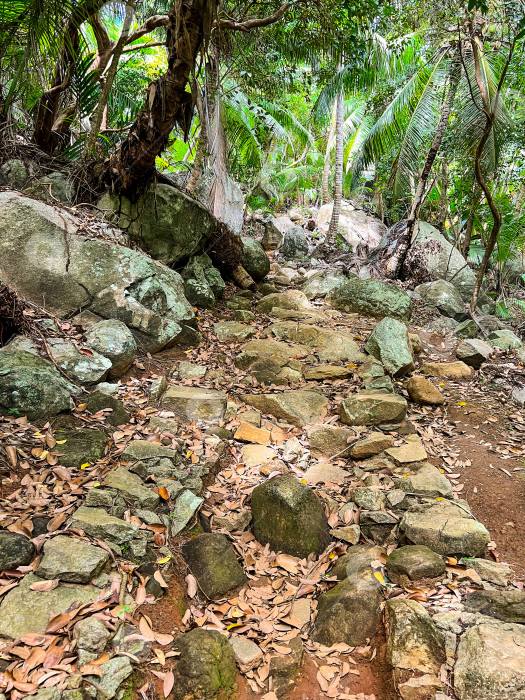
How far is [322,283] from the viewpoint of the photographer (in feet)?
31.4

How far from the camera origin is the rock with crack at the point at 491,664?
2.19 meters

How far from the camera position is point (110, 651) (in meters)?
2.29

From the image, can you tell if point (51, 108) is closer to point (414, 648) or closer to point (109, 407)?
point (109, 407)

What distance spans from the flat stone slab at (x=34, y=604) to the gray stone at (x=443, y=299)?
8.70 metres

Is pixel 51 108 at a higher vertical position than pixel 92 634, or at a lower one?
higher

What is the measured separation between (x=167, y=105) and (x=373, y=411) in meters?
4.60

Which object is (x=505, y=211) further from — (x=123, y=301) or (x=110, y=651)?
(x=110, y=651)

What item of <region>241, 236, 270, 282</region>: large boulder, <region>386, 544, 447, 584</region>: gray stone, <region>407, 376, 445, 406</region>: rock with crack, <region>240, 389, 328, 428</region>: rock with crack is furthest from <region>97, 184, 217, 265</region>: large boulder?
<region>386, 544, 447, 584</region>: gray stone

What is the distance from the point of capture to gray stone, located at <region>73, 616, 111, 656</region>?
224 cm

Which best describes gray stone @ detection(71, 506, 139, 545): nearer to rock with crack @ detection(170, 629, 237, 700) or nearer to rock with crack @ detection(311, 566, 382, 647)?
rock with crack @ detection(170, 629, 237, 700)

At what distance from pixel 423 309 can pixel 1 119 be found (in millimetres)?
7960

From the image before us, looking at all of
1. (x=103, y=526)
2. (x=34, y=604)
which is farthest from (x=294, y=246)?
(x=34, y=604)

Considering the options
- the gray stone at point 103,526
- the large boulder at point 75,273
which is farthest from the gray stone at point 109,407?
the large boulder at point 75,273

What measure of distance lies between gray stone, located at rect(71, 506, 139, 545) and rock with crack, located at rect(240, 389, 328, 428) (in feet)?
7.71
